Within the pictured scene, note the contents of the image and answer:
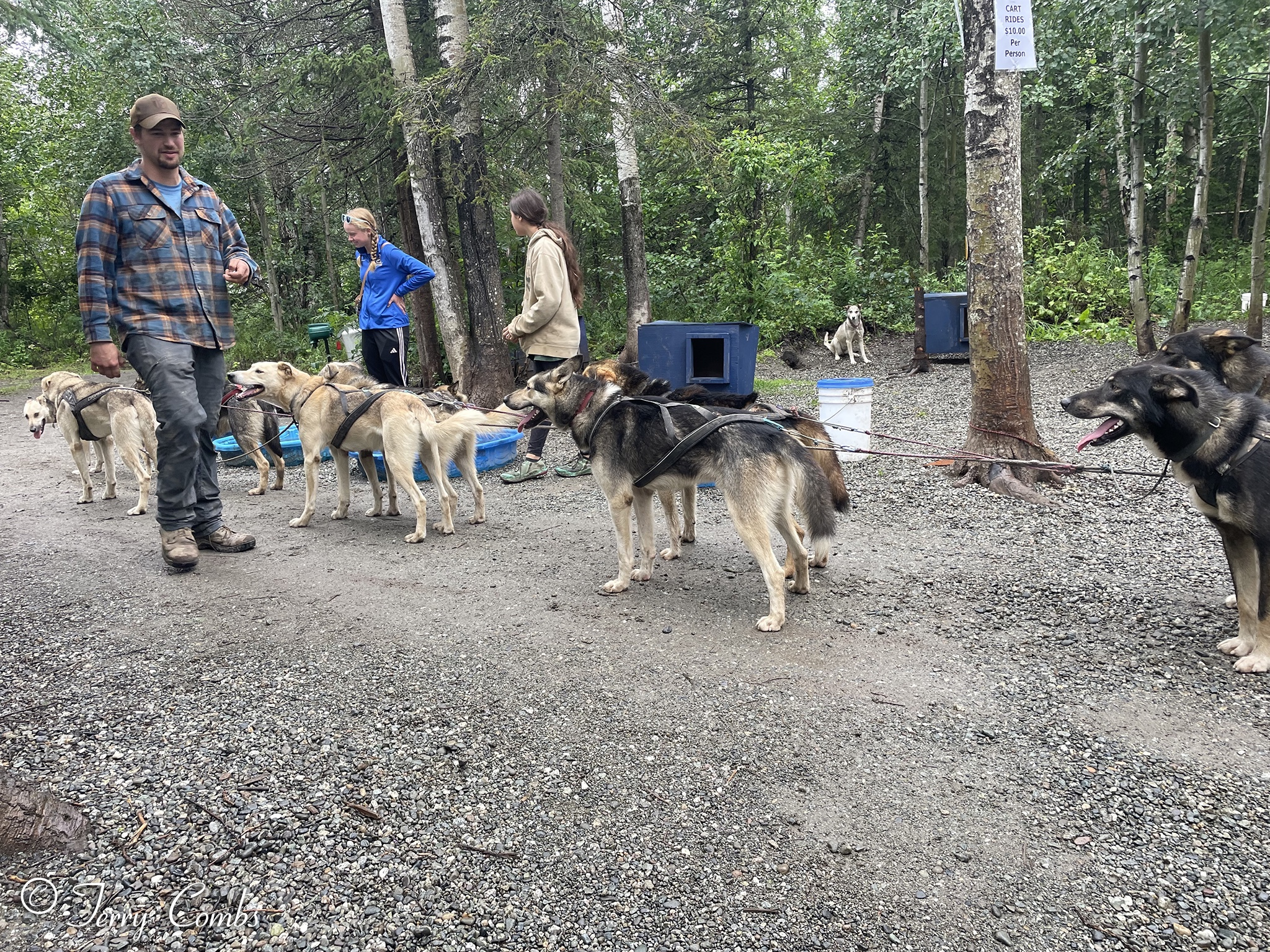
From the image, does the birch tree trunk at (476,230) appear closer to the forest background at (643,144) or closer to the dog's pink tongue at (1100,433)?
the forest background at (643,144)

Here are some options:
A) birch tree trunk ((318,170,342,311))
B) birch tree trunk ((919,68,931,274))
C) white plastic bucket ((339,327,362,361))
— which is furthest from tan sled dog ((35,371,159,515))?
birch tree trunk ((919,68,931,274))

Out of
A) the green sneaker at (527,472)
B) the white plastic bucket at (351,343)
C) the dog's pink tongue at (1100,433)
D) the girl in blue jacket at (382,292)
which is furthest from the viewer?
Answer: the white plastic bucket at (351,343)

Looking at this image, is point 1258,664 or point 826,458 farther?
point 826,458

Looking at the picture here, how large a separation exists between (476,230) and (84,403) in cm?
469

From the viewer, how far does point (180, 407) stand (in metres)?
4.73

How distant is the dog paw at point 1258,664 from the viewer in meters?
3.17

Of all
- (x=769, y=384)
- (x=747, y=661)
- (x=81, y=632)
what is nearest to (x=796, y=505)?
(x=747, y=661)

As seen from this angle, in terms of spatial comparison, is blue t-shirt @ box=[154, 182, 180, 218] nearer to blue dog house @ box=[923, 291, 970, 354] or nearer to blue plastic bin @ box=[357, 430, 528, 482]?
blue plastic bin @ box=[357, 430, 528, 482]

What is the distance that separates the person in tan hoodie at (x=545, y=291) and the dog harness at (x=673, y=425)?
1.93 meters

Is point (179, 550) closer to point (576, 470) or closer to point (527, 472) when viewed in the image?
point (527, 472)

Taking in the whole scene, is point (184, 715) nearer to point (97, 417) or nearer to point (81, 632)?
point (81, 632)

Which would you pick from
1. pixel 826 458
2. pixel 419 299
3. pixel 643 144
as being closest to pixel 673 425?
pixel 826 458

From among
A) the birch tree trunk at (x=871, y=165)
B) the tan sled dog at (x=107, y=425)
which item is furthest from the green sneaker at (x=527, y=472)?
the birch tree trunk at (x=871, y=165)

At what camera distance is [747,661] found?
11.7ft
